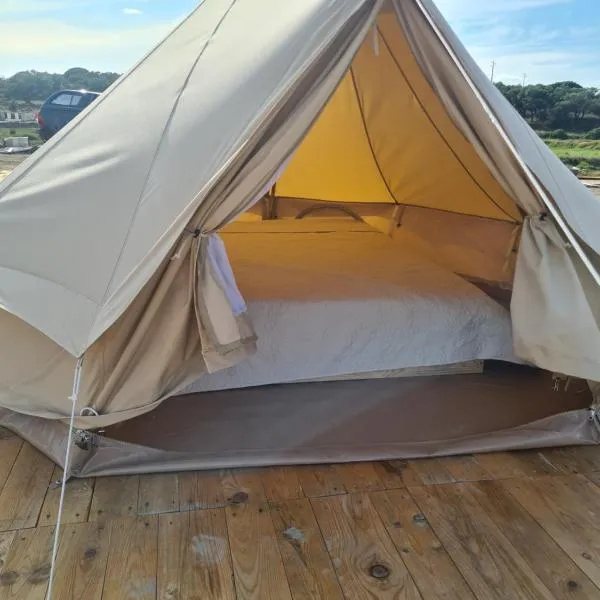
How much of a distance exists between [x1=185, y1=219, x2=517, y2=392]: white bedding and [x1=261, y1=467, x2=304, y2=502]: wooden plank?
35 centimetres

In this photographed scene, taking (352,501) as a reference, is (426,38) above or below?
above

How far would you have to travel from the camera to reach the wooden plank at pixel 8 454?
6.43 feet

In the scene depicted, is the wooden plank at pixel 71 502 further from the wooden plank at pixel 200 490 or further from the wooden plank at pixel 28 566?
the wooden plank at pixel 200 490

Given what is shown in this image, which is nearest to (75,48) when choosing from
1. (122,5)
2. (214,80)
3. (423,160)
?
(122,5)

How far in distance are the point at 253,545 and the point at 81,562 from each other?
465mm

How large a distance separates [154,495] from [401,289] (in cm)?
128

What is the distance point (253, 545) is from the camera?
1662mm

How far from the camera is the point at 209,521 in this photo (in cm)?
175

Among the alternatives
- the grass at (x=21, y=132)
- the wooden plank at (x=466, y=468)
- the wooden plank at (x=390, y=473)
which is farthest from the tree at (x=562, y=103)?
the grass at (x=21, y=132)

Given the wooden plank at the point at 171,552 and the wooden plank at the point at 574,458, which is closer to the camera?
the wooden plank at the point at 171,552

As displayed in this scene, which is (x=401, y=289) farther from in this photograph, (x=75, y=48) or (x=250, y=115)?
(x=75, y=48)

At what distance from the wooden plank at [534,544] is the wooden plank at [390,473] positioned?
9.4 inches

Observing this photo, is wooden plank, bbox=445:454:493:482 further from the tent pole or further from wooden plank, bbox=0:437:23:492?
wooden plank, bbox=0:437:23:492

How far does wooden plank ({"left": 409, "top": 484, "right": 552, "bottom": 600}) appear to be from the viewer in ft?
5.06
